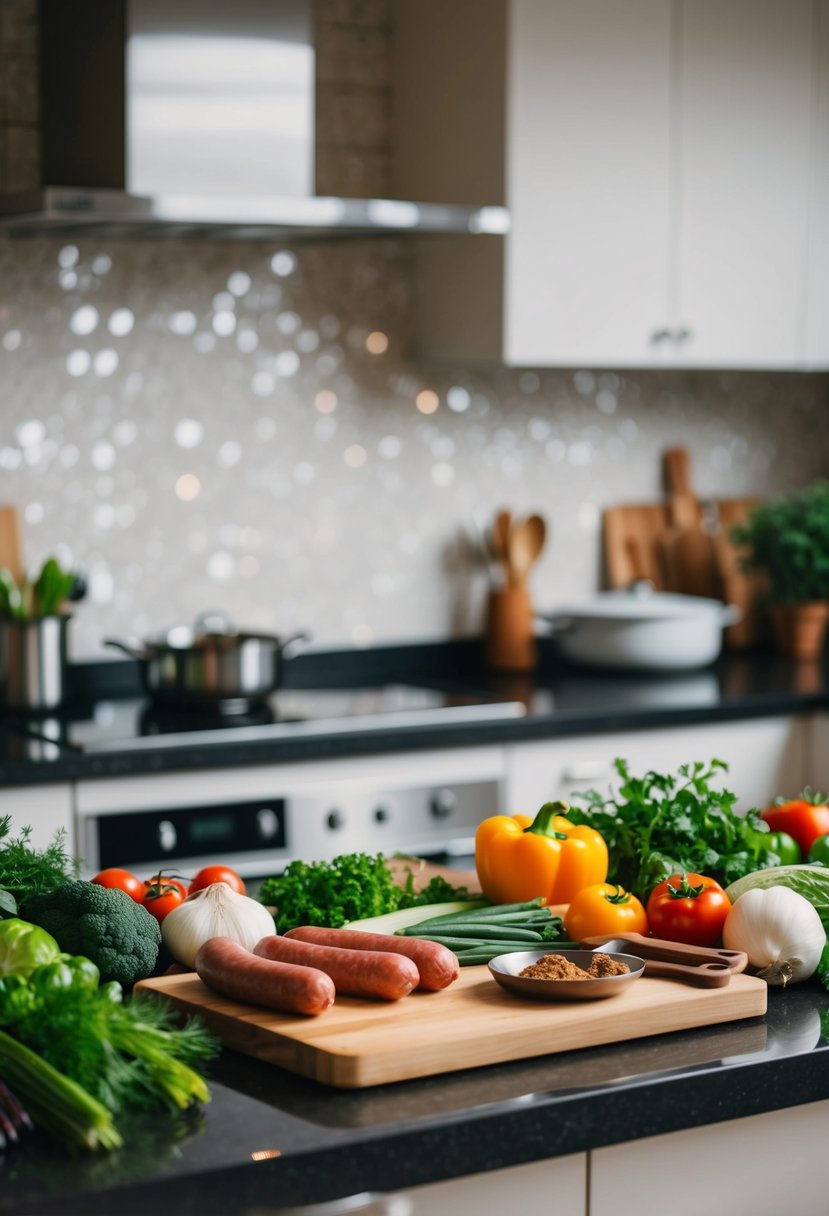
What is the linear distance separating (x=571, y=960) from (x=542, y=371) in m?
2.74

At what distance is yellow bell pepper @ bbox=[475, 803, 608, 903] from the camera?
2.01 metres

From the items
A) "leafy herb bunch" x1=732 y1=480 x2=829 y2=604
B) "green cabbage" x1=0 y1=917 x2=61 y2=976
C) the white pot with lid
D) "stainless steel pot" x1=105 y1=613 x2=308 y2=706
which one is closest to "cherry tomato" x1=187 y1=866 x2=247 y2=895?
"green cabbage" x1=0 y1=917 x2=61 y2=976

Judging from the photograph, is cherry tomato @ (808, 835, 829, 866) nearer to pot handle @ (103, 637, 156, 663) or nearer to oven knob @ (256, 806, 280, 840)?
oven knob @ (256, 806, 280, 840)

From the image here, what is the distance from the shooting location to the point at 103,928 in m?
1.75

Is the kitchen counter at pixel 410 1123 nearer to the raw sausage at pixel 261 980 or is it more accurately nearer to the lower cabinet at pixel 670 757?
the raw sausage at pixel 261 980

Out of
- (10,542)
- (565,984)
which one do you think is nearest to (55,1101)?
(565,984)

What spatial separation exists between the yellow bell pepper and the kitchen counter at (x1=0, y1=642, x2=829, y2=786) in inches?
46.8

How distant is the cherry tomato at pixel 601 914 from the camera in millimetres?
1850

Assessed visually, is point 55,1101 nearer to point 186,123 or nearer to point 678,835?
point 678,835

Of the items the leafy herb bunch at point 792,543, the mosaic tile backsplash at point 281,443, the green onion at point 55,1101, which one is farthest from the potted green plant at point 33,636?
the green onion at point 55,1101

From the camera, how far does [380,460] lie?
13.4 ft

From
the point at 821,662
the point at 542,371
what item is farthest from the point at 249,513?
the point at 821,662

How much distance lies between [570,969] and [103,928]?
480 millimetres

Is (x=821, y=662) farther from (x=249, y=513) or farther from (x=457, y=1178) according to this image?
(x=457, y=1178)
